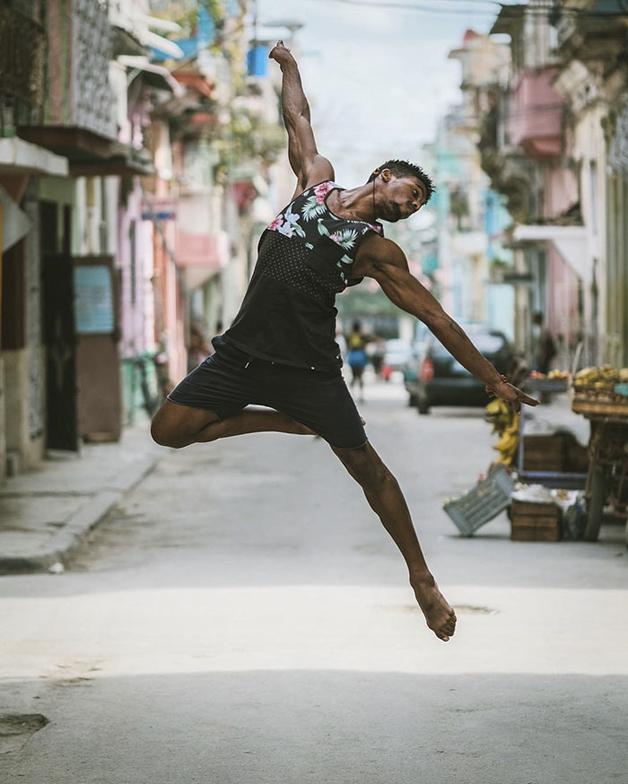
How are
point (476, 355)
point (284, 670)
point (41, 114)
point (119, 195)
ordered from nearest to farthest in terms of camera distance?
1. point (476, 355)
2. point (284, 670)
3. point (41, 114)
4. point (119, 195)

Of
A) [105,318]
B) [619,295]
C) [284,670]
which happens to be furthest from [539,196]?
[284,670]

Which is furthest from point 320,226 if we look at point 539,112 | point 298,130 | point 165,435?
point 539,112

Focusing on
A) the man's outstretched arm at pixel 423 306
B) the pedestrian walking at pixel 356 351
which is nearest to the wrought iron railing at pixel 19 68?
the man's outstretched arm at pixel 423 306

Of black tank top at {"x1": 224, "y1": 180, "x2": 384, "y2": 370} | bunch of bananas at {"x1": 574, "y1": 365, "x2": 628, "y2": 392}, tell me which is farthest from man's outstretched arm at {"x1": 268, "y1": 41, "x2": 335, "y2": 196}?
bunch of bananas at {"x1": 574, "y1": 365, "x2": 628, "y2": 392}

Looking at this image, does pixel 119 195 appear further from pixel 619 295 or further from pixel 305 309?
pixel 305 309

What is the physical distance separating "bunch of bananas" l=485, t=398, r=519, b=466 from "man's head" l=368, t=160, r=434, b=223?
8.07 meters

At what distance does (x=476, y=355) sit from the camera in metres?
7.05

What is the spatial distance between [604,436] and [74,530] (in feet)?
13.6

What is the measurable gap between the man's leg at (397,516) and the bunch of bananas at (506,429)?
7478mm

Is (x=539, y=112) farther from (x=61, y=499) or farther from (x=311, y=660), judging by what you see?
(x=311, y=660)

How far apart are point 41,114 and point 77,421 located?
4395 millimetres

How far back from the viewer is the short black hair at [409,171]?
7.21 meters

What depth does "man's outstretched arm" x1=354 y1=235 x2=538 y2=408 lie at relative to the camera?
276 inches

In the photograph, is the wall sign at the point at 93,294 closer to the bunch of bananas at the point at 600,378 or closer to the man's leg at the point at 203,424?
the bunch of bananas at the point at 600,378
